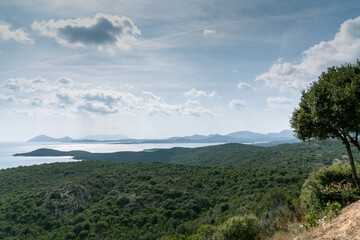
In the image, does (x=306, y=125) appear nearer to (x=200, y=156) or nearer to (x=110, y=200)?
(x=110, y=200)

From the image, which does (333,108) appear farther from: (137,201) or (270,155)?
(270,155)

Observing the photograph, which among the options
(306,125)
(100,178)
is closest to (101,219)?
(100,178)

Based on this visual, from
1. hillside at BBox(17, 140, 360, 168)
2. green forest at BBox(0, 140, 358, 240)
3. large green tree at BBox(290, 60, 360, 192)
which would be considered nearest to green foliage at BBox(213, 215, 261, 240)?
green forest at BBox(0, 140, 358, 240)

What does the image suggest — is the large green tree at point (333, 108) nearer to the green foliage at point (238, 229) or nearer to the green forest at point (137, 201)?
the green foliage at point (238, 229)

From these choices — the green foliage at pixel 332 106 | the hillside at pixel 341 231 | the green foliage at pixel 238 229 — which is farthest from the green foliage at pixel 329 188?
the green foliage at pixel 238 229

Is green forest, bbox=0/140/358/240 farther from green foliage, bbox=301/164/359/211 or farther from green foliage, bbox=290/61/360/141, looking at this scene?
green foliage, bbox=290/61/360/141

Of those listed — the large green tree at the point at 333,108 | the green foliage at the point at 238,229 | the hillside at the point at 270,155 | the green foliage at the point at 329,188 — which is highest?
the large green tree at the point at 333,108

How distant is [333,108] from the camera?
31.7ft

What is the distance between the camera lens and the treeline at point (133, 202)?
35.7 m

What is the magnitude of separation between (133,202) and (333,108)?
45.4m

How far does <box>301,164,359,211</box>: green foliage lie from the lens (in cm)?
1041

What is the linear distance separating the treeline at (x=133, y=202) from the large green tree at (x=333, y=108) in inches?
745

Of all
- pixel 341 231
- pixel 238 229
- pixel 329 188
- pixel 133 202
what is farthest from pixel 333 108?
pixel 133 202

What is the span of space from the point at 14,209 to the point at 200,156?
13878 centimetres
